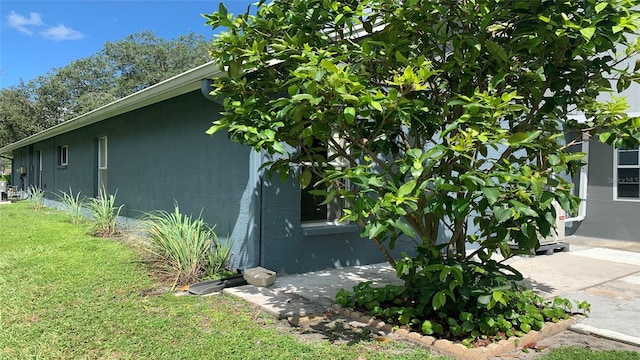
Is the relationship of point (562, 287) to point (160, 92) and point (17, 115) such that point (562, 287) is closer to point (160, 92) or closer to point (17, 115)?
point (160, 92)

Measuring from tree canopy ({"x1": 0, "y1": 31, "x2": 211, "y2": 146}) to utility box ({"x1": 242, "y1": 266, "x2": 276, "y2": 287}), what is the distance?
38172 mm

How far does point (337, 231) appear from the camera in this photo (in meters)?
6.38

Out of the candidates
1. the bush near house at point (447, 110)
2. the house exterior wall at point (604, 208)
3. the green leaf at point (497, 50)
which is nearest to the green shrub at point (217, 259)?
the bush near house at point (447, 110)

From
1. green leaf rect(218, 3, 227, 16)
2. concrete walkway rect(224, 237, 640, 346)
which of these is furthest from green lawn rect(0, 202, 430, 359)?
green leaf rect(218, 3, 227, 16)

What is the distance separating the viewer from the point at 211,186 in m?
6.93

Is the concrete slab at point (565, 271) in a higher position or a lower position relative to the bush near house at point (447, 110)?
lower

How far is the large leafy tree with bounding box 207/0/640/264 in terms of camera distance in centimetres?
313

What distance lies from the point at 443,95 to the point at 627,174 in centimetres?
808

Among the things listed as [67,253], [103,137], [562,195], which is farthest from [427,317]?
[103,137]

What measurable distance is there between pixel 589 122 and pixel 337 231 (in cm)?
345

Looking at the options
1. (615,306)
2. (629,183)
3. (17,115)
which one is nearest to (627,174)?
(629,183)

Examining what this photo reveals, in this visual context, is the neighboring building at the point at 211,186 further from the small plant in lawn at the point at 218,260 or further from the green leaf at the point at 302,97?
the green leaf at the point at 302,97

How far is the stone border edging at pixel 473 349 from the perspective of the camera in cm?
347

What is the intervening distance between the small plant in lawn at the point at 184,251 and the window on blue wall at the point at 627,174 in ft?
29.2
